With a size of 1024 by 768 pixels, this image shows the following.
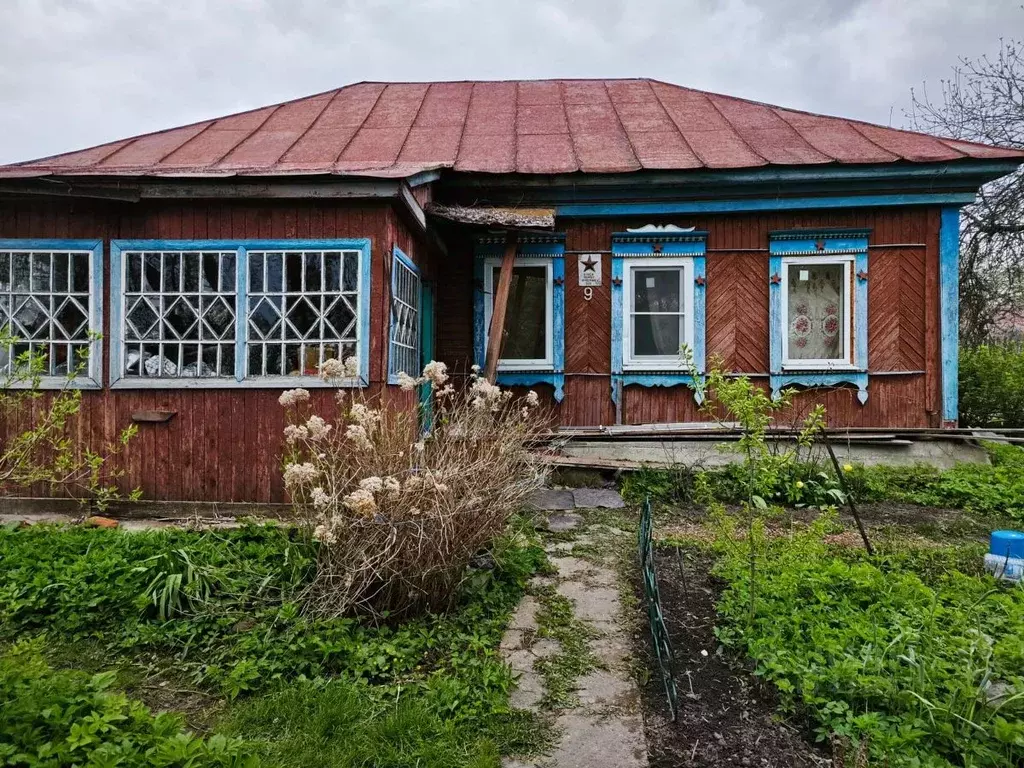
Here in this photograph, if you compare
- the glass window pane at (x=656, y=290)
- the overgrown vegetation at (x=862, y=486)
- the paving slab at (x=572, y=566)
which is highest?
the glass window pane at (x=656, y=290)

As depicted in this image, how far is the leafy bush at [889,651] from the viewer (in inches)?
89.3

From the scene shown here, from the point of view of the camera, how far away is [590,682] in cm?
295

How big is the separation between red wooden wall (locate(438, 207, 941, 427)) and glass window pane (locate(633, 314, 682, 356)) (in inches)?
15.7

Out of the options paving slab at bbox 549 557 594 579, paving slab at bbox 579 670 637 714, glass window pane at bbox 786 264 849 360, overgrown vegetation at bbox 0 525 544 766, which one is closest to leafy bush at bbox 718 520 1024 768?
paving slab at bbox 579 670 637 714

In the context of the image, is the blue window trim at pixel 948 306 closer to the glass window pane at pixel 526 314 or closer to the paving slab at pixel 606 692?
the glass window pane at pixel 526 314

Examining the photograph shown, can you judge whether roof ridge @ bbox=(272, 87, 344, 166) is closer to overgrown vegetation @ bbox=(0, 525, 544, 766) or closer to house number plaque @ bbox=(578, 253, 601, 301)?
house number plaque @ bbox=(578, 253, 601, 301)

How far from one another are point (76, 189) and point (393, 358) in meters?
2.99

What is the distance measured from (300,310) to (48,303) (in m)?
2.27

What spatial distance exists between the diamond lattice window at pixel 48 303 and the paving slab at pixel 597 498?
478 centimetres

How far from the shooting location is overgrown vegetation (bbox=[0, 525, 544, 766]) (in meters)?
2.54

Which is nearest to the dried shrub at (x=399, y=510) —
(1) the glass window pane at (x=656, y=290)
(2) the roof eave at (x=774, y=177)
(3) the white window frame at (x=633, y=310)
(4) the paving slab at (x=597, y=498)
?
(4) the paving slab at (x=597, y=498)

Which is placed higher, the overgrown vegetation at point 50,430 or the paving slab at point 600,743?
the overgrown vegetation at point 50,430

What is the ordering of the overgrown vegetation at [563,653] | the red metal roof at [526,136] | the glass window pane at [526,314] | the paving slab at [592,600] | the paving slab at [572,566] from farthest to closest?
the glass window pane at [526,314] → the red metal roof at [526,136] → the paving slab at [572,566] → the paving slab at [592,600] → the overgrown vegetation at [563,653]

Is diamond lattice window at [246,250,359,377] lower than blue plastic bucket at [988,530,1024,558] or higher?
higher
